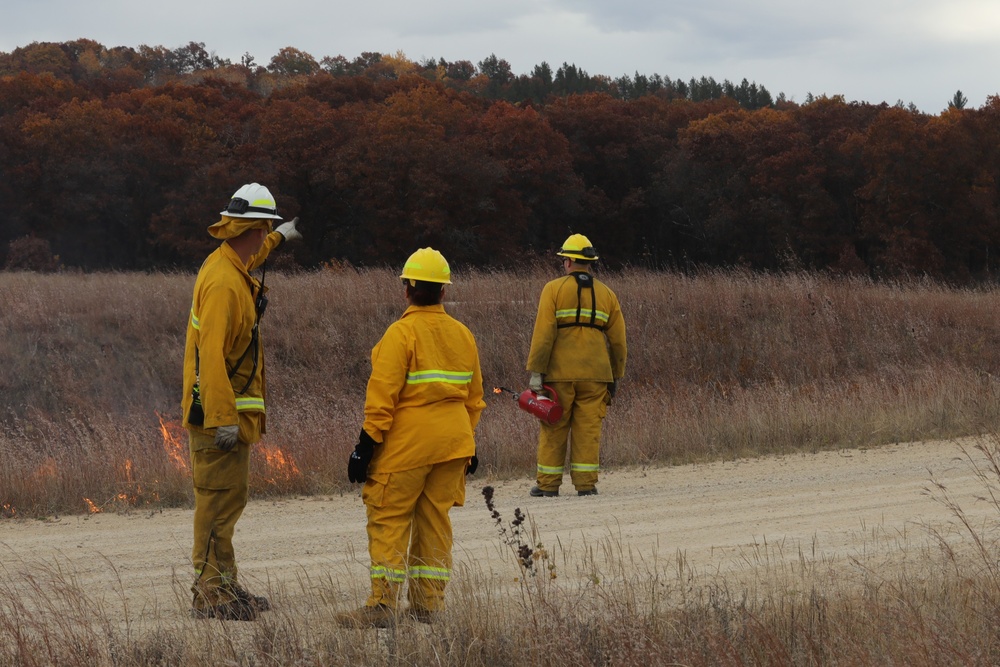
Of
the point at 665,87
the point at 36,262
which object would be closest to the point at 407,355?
the point at 36,262

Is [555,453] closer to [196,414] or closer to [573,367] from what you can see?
[573,367]

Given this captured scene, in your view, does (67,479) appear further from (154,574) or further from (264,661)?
(264,661)

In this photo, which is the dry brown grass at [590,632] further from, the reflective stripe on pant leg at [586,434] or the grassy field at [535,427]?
the reflective stripe on pant leg at [586,434]

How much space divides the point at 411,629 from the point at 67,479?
21.0ft

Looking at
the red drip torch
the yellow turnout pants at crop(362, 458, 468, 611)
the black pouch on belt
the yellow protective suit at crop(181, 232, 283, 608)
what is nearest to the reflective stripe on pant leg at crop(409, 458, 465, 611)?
the yellow turnout pants at crop(362, 458, 468, 611)

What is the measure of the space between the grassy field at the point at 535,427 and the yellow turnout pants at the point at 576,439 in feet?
4.34

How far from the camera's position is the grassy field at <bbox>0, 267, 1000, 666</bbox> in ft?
16.6

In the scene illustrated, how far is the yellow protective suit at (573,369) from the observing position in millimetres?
10234

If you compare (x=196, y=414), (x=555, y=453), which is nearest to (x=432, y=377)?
(x=196, y=414)

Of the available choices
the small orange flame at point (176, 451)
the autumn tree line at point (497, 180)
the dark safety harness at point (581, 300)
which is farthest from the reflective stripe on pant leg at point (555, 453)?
the autumn tree line at point (497, 180)

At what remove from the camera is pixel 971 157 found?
43.3 metres

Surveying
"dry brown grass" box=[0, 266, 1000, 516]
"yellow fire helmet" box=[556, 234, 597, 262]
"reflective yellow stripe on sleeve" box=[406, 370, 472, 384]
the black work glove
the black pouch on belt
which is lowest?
"dry brown grass" box=[0, 266, 1000, 516]

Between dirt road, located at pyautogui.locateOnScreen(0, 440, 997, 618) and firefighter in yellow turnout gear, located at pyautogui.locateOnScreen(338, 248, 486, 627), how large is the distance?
391 millimetres

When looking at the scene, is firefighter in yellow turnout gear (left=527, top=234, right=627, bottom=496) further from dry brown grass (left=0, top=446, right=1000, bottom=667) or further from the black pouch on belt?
the black pouch on belt
